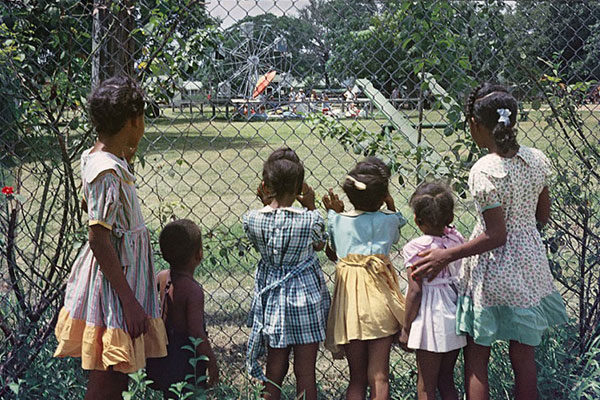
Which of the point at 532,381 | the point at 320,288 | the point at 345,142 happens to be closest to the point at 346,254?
the point at 320,288

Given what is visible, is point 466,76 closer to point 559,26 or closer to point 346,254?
point 559,26

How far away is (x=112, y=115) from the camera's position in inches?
95.0

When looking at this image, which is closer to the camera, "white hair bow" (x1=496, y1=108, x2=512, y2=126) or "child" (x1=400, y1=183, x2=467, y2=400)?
"white hair bow" (x1=496, y1=108, x2=512, y2=126)

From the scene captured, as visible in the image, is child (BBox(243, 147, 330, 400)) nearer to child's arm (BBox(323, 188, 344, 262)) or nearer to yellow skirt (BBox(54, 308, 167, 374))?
child's arm (BBox(323, 188, 344, 262))

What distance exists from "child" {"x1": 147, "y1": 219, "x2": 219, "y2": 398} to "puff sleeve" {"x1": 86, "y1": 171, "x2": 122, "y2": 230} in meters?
0.41

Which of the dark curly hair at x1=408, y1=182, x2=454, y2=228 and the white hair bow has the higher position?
the white hair bow

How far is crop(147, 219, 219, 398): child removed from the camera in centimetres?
269

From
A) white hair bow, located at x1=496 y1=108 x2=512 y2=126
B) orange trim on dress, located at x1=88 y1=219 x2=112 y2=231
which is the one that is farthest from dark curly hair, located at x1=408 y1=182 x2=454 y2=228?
orange trim on dress, located at x1=88 y1=219 x2=112 y2=231

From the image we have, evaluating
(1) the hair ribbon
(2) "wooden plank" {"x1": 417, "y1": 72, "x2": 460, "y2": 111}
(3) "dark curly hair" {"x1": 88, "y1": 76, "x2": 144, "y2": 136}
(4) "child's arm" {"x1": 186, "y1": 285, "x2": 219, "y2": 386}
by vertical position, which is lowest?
(4) "child's arm" {"x1": 186, "y1": 285, "x2": 219, "y2": 386}

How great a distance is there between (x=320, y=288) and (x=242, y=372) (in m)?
0.82

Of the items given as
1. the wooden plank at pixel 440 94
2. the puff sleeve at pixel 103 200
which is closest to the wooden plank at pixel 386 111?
the wooden plank at pixel 440 94

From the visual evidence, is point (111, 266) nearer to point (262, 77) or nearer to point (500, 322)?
point (262, 77)

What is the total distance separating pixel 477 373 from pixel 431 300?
1.13ft

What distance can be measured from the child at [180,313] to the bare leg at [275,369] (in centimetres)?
22
